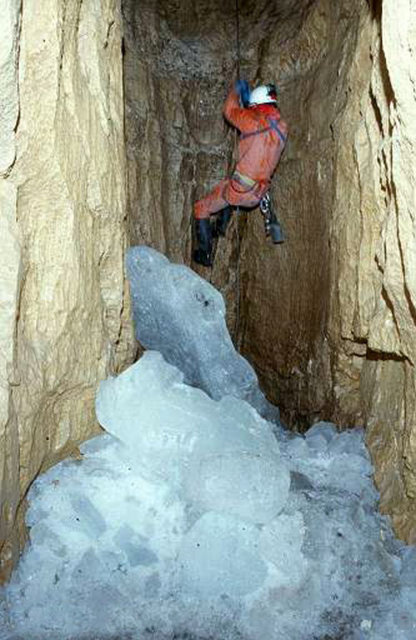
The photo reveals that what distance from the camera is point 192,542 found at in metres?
2.96

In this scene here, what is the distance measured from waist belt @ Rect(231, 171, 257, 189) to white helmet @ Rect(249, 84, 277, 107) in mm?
629

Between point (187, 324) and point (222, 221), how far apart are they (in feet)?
5.55

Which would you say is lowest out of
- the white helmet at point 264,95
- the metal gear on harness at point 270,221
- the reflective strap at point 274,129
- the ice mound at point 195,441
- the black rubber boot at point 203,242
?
the ice mound at point 195,441

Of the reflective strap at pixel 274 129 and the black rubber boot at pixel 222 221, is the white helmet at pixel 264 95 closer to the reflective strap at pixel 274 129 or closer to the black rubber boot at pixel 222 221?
the reflective strap at pixel 274 129

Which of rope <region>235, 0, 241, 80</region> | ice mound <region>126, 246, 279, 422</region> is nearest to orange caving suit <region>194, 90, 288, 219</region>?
rope <region>235, 0, 241, 80</region>

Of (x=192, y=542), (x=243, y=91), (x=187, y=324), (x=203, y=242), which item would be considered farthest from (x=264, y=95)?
(x=192, y=542)

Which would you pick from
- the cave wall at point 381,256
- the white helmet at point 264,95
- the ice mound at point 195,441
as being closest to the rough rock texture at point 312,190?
the cave wall at point 381,256

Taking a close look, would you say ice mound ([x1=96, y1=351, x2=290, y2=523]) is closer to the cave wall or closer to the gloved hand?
the cave wall

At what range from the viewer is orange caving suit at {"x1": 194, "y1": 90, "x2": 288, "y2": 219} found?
5078mm

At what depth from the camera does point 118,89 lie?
3.61 meters

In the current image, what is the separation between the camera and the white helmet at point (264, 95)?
200 inches

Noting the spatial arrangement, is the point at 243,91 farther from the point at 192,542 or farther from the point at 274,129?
the point at 192,542

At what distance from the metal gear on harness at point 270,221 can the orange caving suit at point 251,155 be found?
2.4 inches

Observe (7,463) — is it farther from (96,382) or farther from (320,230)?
(320,230)
